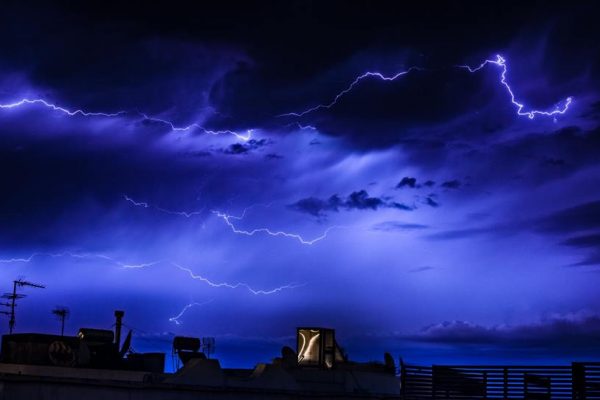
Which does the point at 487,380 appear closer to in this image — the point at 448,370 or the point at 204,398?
the point at 448,370

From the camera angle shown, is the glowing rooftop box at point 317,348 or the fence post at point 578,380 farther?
the glowing rooftop box at point 317,348

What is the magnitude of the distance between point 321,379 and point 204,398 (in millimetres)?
8084

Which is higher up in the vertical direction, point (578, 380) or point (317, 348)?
point (317, 348)

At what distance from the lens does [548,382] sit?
108ft

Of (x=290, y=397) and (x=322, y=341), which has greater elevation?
(x=322, y=341)

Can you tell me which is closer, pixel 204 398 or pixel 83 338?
pixel 204 398

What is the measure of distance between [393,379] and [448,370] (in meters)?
2.64

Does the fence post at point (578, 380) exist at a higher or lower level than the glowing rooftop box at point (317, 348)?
lower

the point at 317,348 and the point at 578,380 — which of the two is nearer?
the point at 578,380

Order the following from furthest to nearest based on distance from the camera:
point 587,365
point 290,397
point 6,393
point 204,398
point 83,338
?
point 83,338, point 587,365, point 290,397, point 204,398, point 6,393

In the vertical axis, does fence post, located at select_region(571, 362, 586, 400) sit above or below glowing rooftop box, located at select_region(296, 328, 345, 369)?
below

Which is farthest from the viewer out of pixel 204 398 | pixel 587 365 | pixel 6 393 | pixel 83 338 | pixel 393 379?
pixel 393 379

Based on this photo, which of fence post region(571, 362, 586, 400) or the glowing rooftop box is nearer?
fence post region(571, 362, 586, 400)

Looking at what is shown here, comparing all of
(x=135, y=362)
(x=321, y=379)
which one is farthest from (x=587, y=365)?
(x=135, y=362)
